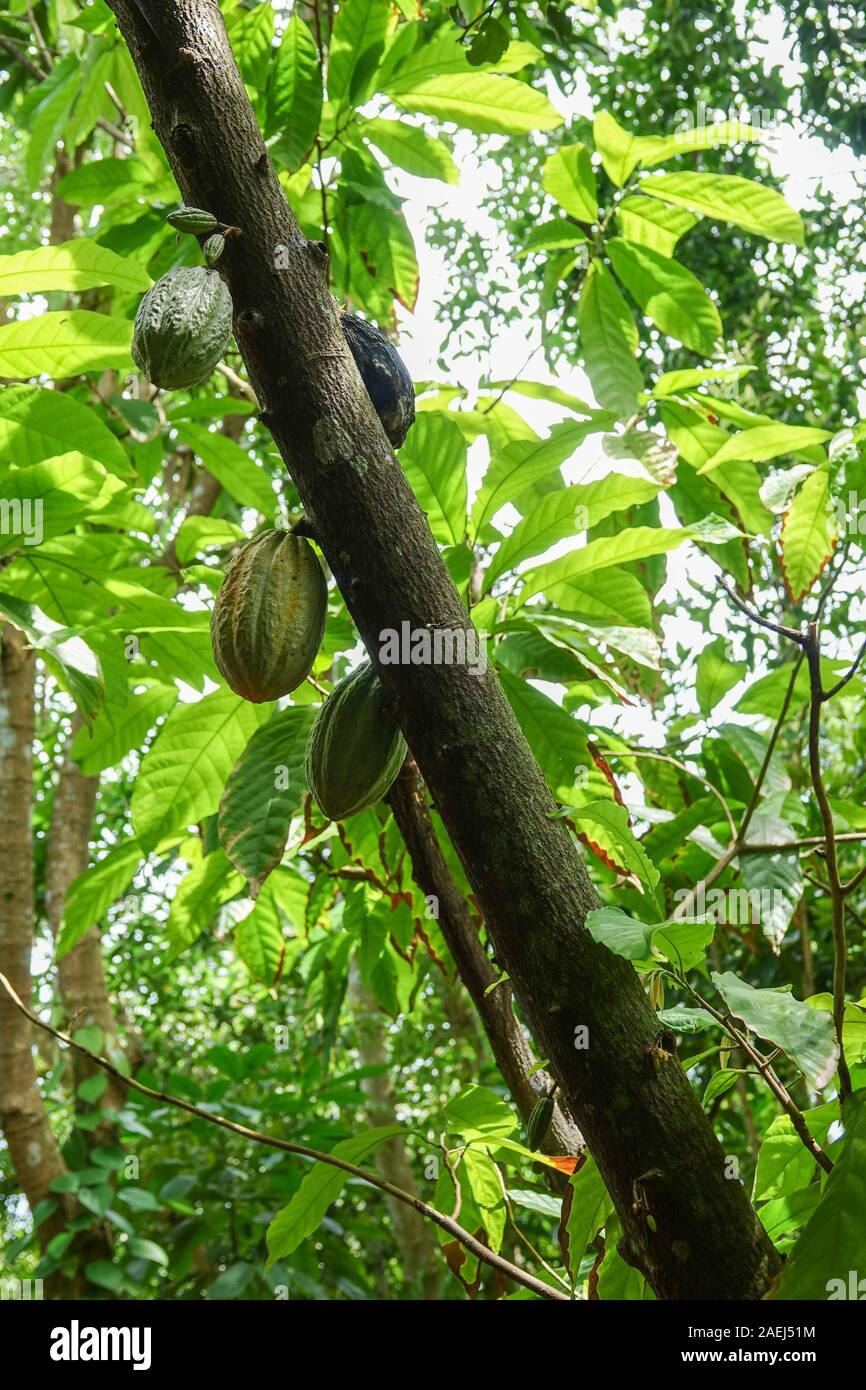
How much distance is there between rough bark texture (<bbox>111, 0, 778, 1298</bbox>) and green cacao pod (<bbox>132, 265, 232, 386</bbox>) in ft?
0.06

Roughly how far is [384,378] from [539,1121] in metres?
0.59

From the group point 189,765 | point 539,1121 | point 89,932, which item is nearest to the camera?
point 539,1121

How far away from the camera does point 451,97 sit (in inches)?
55.5

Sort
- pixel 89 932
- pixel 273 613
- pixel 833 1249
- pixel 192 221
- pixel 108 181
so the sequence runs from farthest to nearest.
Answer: pixel 89 932 → pixel 108 181 → pixel 273 613 → pixel 192 221 → pixel 833 1249

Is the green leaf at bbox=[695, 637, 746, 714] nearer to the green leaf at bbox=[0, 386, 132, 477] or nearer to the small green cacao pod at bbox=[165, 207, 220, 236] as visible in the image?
the green leaf at bbox=[0, 386, 132, 477]

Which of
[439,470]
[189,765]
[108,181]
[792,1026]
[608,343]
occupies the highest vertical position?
[108,181]

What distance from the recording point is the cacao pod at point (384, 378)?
0.85 metres

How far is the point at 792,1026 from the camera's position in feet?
2.08

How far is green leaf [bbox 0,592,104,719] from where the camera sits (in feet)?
3.32

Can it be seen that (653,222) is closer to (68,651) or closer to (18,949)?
(68,651)

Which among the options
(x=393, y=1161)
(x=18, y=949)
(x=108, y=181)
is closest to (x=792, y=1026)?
(x=108, y=181)
